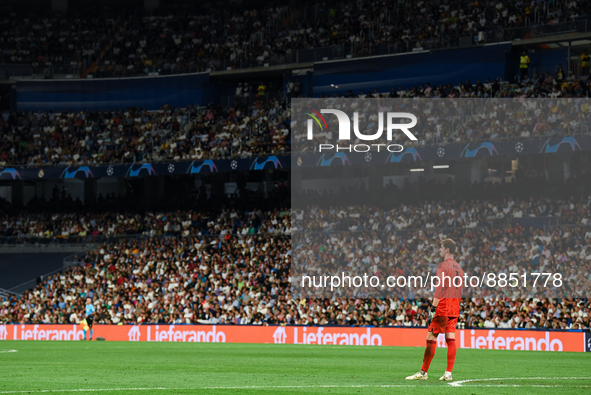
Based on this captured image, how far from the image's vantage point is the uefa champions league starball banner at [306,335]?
27844 millimetres

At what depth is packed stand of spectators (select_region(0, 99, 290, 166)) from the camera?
4681 cm

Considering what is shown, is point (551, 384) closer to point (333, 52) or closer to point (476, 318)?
point (476, 318)

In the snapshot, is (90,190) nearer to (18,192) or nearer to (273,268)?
(18,192)

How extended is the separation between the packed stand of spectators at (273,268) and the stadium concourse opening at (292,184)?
0.12 m

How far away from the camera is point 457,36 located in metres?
43.6

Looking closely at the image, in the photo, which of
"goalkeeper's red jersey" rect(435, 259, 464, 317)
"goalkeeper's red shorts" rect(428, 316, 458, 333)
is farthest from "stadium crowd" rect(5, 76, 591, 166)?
"goalkeeper's red shorts" rect(428, 316, 458, 333)

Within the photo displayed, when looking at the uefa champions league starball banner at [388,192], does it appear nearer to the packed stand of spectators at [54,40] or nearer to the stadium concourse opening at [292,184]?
the stadium concourse opening at [292,184]

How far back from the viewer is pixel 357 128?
134 feet

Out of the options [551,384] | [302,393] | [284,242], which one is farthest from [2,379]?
[284,242]

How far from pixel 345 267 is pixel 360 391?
26065 mm

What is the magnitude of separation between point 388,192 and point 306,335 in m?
12.7

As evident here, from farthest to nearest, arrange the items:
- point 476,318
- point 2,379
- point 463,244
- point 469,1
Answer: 1. point 469,1
2. point 463,244
3. point 476,318
4. point 2,379

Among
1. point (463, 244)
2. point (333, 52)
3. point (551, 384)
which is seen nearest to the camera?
point (551, 384)

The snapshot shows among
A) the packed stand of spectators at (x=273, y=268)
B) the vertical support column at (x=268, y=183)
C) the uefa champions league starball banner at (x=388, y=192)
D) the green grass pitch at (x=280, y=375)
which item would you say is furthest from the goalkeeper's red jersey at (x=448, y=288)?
A: the vertical support column at (x=268, y=183)
